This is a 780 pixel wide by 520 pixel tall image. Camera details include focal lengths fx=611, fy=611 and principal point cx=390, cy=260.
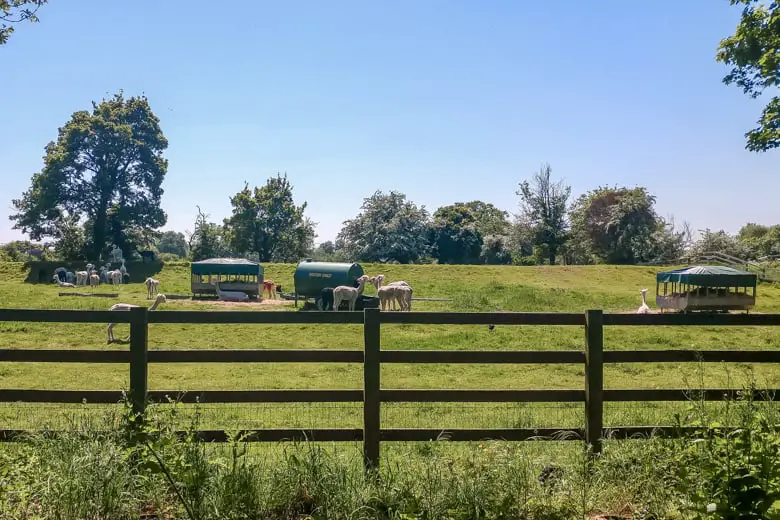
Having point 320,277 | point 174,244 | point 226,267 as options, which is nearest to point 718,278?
point 320,277

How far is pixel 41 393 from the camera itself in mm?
4965

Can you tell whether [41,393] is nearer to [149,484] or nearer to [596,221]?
[149,484]

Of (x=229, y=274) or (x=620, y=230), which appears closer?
(x=229, y=274)

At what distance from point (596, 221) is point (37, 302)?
161ft

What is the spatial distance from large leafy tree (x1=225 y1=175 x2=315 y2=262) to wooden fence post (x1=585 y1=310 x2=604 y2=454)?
52.3 metres

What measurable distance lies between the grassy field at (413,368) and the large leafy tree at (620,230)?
2620 centimetres

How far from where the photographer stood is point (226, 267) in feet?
99.0

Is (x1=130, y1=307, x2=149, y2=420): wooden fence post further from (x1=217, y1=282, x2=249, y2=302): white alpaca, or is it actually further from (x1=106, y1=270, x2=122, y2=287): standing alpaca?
(x1=106, y1=270, x2=122, y2=287): standing alpaca

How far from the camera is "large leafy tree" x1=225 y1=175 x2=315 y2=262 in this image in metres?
55.6

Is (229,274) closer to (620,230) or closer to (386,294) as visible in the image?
(386,294)

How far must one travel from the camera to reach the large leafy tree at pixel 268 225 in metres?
55.6

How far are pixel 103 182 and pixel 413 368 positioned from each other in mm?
41115

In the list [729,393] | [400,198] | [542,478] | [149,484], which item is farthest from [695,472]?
[400,198]

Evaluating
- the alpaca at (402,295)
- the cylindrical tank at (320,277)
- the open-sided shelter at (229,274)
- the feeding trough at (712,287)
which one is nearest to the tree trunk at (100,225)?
the open-sided shelter at (229,274)
